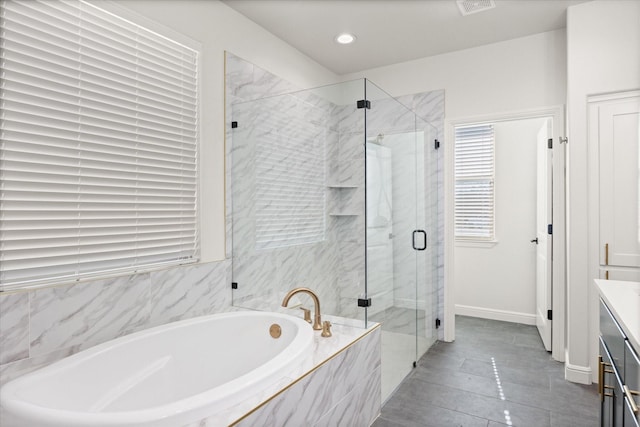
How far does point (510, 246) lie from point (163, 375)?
3.84 metres

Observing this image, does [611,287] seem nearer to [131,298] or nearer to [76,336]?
[131,298]

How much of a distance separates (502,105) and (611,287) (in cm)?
207

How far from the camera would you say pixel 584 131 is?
2.65 m

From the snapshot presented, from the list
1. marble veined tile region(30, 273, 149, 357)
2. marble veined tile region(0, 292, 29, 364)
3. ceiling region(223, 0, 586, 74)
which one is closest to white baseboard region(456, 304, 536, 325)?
ceiling region(223, 0, 586, 74)

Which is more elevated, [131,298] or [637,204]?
[637,204]

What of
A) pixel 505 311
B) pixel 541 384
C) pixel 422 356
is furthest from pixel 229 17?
pixel 505 311

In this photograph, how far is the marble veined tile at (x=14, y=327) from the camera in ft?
4.87

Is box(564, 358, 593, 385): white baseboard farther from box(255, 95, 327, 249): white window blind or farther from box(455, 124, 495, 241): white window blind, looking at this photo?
box(255, 95, 327, 249): white window blind

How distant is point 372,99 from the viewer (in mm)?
2260

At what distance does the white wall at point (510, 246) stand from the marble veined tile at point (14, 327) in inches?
166

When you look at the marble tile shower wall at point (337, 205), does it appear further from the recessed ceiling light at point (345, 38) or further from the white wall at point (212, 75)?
the recessed ceiling light at point (345, 38)

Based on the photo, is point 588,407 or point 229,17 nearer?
point 588,407

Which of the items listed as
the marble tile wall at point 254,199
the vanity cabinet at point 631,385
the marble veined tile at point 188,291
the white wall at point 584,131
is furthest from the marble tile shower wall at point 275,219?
the white wall at point 584,131

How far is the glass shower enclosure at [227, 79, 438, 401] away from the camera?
2273mm
